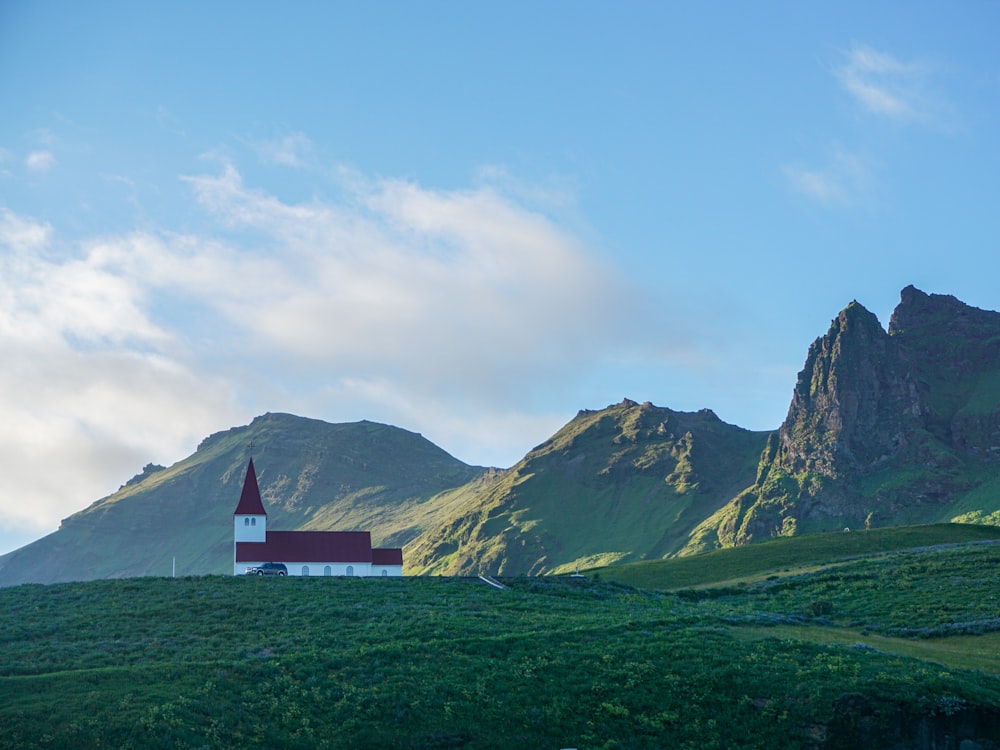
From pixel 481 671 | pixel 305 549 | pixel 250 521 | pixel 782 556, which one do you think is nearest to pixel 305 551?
pixel 305 549

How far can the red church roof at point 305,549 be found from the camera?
9294cm

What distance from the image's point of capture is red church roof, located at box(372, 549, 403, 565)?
316ft

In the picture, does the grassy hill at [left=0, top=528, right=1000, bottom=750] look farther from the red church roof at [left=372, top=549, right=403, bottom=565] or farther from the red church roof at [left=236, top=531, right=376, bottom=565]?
the red church roof at [left=372, top=549, right=403, bottom=565]

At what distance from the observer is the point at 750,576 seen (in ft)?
301

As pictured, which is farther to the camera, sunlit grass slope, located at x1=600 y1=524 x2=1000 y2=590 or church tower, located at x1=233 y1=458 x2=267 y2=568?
church tower, located at x1=233 y1=458 x2=267 y2=568

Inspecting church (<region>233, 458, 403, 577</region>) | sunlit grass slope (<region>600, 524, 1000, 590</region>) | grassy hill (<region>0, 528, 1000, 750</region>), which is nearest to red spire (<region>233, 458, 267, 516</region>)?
church (<region>233, 458, 403, 577</region>)

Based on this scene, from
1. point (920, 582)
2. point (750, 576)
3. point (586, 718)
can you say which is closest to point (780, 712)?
point (586, 718)

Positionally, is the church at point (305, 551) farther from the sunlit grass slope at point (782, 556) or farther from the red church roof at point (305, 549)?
the sunlit grass slope at point (782, 556)

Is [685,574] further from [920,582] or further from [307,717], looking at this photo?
[307,717]

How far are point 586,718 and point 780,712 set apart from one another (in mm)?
7659

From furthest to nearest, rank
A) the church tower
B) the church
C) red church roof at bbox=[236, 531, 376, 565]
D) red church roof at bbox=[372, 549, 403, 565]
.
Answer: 1. red church roof at bbox=[372, 549, 403, 565]
2. the church tower
3. red church roof at bbox=[236, 531, 376, 565]
4. the church

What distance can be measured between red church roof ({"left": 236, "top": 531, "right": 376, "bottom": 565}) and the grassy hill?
22902 mm

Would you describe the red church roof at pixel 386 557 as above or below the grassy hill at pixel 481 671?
above

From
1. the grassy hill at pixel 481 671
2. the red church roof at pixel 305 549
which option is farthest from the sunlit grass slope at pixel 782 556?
the grassy hill at pixel 481 671
